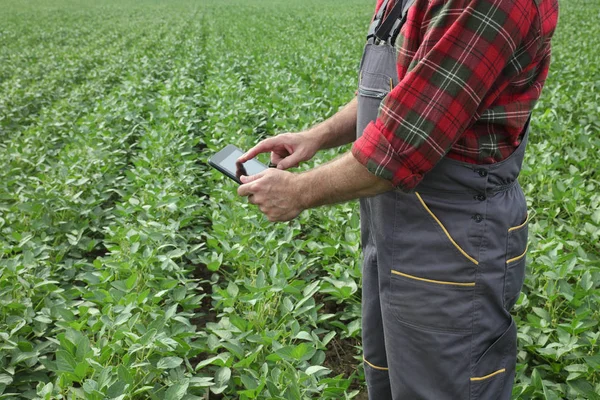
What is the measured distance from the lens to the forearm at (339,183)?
1410 mm

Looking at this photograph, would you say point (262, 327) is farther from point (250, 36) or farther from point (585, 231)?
point (250, 36)

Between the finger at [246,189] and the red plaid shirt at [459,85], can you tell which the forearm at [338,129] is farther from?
the red plaid shirt at [459,85]

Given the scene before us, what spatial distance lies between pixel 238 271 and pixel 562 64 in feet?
23.1

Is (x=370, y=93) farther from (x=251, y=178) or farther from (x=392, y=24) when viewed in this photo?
(x=251, y=178)

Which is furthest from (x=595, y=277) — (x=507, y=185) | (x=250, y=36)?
(x=250, y=36)

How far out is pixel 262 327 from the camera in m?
2.58

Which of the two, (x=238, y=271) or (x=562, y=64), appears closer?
(x=238, y=271)

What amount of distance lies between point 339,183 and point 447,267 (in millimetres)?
350

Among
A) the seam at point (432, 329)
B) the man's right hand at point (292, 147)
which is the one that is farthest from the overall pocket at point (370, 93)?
the seam at point (432, 329)

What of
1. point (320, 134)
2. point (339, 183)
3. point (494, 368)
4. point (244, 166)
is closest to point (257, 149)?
point (244, 166)

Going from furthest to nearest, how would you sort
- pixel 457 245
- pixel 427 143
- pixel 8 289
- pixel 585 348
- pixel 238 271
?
pixel 238 271 → pixel 8 289 → pixel 585 348 → pixel 457 245 → pixel 427 143

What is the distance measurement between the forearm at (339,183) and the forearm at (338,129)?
1.38 ft

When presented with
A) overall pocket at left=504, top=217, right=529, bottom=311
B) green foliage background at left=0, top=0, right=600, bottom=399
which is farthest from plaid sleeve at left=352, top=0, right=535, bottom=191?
green foliage background at left=0, top=0, right=600, bottom=399

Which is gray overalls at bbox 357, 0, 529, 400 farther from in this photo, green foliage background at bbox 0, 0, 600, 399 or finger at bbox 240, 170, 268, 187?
green foliage background at bbox 0, 0, 600, 399
